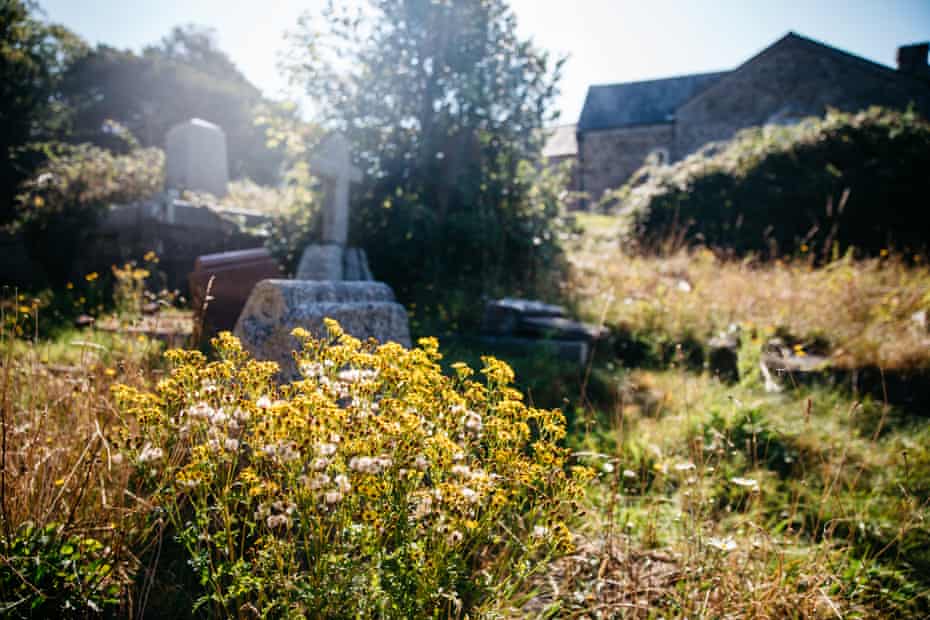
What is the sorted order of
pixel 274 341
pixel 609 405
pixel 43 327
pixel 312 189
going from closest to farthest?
1. pixel 274 341
2. pixel 609 405
3. pixel 43 327
4. pixel 312 189

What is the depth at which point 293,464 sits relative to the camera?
140 centimetres

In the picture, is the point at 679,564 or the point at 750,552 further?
the point at 679,564

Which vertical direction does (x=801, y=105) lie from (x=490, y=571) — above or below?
above

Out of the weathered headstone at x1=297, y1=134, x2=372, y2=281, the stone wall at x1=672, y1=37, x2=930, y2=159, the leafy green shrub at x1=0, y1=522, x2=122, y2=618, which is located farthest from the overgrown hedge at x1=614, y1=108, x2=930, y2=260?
the stone wall at x1=672, y1=37, x2=930, y2=159

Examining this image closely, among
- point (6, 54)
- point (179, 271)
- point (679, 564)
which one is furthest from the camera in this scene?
point (6, 54)

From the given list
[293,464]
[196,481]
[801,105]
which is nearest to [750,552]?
[293,464]

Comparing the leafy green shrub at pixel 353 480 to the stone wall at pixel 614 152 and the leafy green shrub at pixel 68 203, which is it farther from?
the stone wall at pixel 614 152

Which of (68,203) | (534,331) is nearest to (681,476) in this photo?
(534,331)

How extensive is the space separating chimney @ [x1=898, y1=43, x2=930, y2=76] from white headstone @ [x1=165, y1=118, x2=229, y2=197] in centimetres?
2238

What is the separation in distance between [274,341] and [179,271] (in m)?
6.03

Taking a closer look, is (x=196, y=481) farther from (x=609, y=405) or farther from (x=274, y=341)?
(x=609, y=405)

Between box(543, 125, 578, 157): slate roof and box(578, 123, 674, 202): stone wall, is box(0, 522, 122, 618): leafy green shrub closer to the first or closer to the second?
box(578, 123, 674, 202): stone wall

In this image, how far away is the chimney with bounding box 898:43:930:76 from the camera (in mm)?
18938

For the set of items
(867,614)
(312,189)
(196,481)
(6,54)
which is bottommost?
(867,614)
